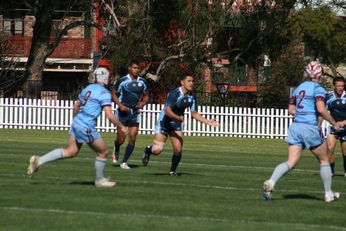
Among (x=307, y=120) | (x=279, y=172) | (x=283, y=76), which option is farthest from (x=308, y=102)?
(x=283, y=76)

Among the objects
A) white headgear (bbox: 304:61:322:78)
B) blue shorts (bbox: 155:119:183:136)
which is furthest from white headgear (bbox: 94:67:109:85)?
blue shorts (bbox: 155:119:183:136)

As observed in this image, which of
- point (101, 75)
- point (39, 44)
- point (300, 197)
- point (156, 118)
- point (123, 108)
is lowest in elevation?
point (300, 197)

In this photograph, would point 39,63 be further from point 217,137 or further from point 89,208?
point 89,208

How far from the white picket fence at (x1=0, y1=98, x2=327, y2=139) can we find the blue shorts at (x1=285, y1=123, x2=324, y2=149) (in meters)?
27.7

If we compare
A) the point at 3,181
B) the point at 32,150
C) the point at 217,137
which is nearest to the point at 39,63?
the point at 217,137

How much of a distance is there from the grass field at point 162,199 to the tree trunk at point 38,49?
25128 mm

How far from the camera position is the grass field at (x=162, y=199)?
11656mm

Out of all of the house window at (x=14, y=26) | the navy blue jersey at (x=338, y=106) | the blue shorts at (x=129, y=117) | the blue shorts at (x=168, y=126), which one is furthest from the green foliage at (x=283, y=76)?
the blue shorts at (x=168, y=126)

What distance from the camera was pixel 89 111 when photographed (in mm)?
15531

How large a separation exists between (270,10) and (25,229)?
37.2 m

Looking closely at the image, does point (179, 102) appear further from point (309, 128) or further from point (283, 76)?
point (283, 76)

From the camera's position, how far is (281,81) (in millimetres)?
55750

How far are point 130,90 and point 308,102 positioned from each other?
286 inches

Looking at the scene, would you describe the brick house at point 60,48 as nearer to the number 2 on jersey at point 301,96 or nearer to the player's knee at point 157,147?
the player's knee at point 157,147
